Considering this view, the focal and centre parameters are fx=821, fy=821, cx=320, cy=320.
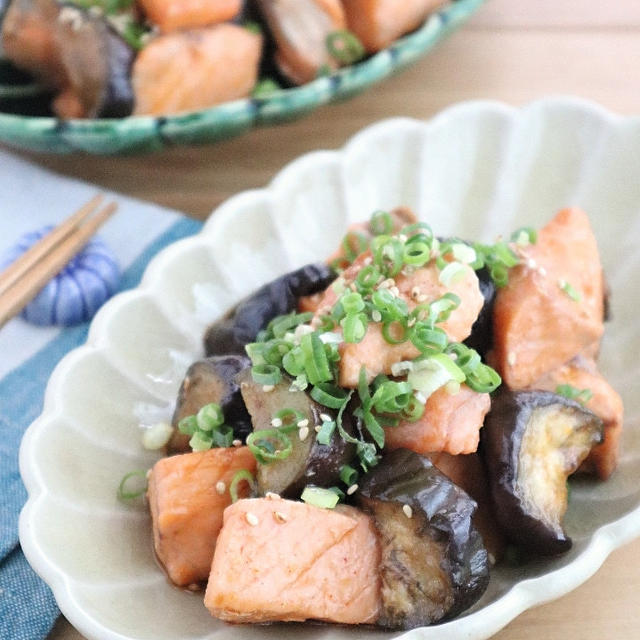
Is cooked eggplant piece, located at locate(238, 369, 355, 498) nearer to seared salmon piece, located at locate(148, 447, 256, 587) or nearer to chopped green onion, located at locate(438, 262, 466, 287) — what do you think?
seared salmon piece, located at locate(148, 447, 256, 587)

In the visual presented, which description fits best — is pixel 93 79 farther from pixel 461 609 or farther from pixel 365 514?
pixel 461 609

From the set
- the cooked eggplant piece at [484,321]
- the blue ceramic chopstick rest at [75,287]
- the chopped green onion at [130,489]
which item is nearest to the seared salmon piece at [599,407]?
the cooked eggplant piece at [484,321]

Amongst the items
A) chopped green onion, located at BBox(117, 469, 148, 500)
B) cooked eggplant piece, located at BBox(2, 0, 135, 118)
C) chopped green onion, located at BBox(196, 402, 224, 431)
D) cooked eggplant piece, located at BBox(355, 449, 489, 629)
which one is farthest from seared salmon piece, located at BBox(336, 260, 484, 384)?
cooked eggplant piece, located at BBox(2, 0, 135, 118)

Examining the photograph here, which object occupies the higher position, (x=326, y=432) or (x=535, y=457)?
(x=326, y=432)

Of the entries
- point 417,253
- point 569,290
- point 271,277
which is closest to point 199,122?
point 271,277

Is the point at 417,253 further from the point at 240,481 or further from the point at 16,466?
the point at 16,466

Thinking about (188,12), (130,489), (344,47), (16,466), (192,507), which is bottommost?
(16,466)
